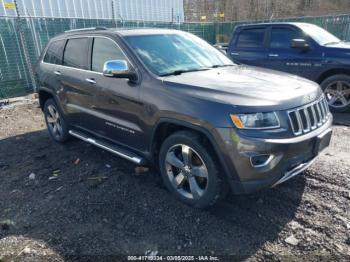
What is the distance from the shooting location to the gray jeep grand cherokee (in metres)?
2.64

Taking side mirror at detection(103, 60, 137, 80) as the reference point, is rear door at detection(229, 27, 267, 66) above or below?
below

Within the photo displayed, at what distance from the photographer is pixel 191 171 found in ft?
10.2

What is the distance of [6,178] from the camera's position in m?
4.23

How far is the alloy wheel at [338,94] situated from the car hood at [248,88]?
11.3 feet

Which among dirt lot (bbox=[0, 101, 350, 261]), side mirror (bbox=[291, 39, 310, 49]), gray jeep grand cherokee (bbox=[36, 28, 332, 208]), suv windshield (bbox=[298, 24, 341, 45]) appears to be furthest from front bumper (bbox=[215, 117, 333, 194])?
suv windshield (bbox=[298, 24, 341, 45])

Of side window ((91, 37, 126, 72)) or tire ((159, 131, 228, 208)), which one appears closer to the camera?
tire ((159, 131, 228, 208))

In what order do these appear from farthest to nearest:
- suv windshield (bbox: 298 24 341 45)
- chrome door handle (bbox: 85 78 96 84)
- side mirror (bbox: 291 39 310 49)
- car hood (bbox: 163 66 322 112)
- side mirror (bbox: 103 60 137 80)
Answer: suv windshield (bbox: 298 24 341 45) < side mirror (bbox: 291 39 310 49) < chrome door handle (bbox: 85 78 96 84) < side mirror (bbox: 103 60 137 80) < car hood (bbox: 163 66 322 112)

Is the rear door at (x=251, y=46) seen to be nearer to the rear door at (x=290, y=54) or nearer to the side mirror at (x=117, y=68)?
the rear door at (x=290, y=54)

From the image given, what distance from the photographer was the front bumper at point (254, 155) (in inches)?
102

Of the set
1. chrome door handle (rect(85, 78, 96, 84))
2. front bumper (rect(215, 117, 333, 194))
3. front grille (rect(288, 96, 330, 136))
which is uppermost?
chrome door handle (rect(85, 78, 96, 84))

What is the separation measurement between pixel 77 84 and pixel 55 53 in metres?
1.13

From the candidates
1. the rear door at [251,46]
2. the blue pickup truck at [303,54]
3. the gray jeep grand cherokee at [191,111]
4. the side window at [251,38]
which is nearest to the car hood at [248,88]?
the gray jeep grand cherokee at [191,111]

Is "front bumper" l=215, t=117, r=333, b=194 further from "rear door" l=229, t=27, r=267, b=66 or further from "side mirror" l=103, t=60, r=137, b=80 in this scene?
"rear door" l=229, t=27, r=267, b=66

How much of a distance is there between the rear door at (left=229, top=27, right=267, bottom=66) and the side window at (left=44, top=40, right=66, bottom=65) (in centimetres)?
412
